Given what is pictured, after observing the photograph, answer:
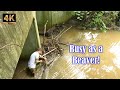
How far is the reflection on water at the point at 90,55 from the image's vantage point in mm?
5852

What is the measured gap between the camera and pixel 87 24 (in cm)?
761

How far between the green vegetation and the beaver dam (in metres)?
0.19

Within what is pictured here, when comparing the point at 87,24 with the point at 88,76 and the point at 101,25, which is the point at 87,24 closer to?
the point at 101,25

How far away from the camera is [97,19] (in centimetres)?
750

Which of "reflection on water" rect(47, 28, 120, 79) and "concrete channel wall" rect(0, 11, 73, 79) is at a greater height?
"concrete channel wall" rect(0, 11, 73, 79)

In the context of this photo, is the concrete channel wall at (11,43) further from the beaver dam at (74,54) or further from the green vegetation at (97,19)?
the green vegetation at (97,19)

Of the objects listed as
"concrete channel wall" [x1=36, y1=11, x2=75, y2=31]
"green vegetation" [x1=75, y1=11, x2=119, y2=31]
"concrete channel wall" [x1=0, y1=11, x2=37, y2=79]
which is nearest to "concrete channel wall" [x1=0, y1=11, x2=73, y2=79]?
"concrete channel wall" [x1=0, y1=11, x2=37, y2=79]

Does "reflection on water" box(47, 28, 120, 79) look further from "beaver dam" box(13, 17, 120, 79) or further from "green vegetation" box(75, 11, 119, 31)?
"green vegetation" box(75, 11, 119, 31)

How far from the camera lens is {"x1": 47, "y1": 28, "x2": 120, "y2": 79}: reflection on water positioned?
19.2 ft

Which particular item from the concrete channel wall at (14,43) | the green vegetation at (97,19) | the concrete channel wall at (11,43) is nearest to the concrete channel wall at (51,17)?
the green vegetation at (97,19)

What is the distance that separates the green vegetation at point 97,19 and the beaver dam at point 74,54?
7.5 inches

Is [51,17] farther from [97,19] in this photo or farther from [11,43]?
[11,43]
